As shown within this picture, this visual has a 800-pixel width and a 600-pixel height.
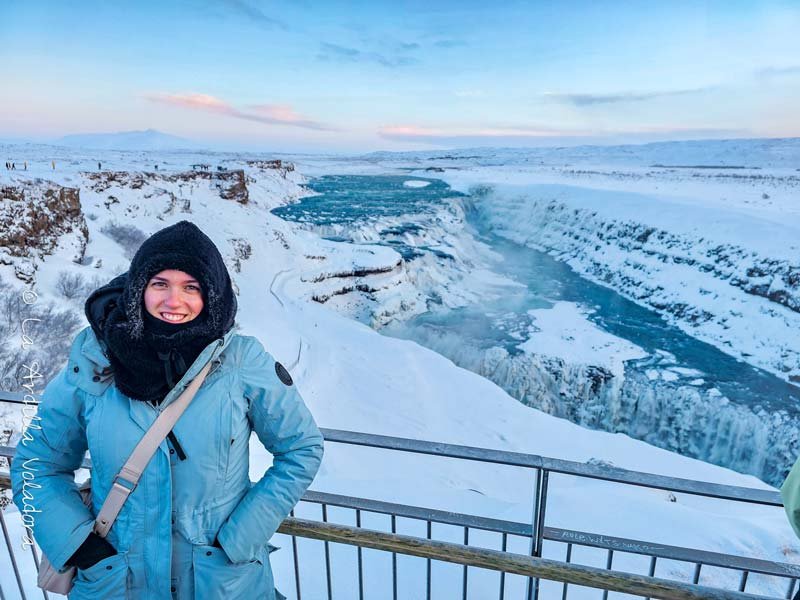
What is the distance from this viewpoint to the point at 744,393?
16953mm

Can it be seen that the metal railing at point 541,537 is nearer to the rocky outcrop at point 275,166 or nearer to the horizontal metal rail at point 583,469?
the horizontal metal rail at point 583,469

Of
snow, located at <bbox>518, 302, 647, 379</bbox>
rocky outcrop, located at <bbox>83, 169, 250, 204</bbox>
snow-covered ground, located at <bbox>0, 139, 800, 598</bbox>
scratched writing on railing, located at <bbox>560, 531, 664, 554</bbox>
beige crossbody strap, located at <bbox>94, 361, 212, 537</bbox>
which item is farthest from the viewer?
rocky outcrop, located at <bbox>83, 169, 250, 204</bbox>

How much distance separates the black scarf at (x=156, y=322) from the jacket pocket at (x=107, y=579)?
2.18 ft

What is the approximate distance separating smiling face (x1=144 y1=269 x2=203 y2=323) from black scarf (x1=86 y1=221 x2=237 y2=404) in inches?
0.8

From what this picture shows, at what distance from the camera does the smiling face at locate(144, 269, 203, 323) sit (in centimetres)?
184

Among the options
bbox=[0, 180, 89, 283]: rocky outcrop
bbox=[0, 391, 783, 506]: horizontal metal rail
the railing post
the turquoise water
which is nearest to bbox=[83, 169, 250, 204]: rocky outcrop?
the turquoise water

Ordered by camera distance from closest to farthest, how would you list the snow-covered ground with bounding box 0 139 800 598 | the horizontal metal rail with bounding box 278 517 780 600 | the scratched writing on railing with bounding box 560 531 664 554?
1. the horizontal metal rail with bounding box 278 517 780 600
2. the scratched writing on railing with bounding box 560 531 664 554
3. the snow-covered ground with bounding box 0 139 800 598

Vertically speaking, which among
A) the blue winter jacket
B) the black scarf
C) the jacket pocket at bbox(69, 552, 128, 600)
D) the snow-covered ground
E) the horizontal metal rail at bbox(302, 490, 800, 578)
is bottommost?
the snow-covered ground

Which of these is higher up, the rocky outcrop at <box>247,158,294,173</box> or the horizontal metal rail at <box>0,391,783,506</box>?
the rocky outcrop at <box>247,158,294,173</box>

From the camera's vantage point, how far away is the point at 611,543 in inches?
96.3

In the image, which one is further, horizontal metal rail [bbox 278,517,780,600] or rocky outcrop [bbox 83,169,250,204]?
rocky outcrop [bbox 83,169,250,204]

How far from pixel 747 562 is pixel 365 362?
→ 14.7 meters

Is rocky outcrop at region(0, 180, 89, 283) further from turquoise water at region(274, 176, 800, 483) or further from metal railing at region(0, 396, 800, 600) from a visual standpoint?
metal railing at region(0, 396, 800, 600)

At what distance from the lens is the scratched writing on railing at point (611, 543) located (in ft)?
7.86
